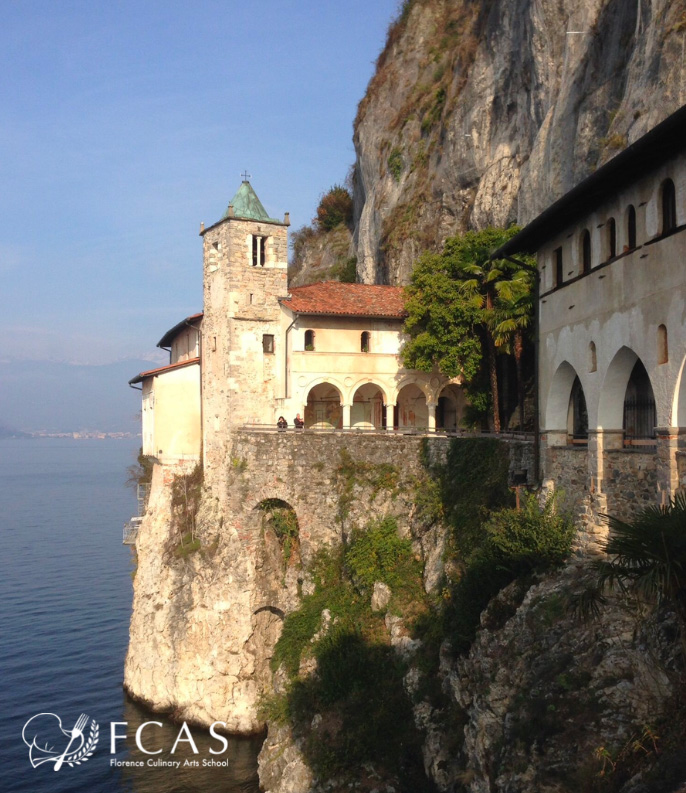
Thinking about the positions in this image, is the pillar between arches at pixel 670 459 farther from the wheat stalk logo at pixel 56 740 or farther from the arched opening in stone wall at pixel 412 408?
the wheat stalk logo at pixel 56 740

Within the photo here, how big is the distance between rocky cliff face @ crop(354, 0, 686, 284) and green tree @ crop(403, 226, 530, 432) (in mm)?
3805

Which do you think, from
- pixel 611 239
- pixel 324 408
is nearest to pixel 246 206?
pixel 324 408

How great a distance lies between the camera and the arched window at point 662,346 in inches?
617

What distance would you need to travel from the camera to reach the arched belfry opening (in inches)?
693

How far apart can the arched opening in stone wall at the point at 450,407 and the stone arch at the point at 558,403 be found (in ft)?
59.8

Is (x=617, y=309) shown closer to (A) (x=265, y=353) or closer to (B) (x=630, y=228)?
(B) (x=630, y=228)

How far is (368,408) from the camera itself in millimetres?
41062

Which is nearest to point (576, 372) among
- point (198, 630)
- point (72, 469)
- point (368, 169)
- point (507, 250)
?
point (507, 250)

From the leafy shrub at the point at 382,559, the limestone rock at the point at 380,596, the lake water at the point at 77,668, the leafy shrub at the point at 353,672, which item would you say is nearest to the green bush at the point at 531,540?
the leafy shrub at the point at 353,672

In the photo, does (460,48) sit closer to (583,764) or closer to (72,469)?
(583,764)

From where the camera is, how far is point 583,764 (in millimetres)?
12445

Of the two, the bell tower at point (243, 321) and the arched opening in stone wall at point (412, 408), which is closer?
the bell tower at point (243, 321)

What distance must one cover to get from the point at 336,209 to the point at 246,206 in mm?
36747

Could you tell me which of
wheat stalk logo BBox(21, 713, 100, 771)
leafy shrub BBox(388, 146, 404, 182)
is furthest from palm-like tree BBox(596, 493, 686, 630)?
leafy shrub BBox(388, 146, 404, 182)
